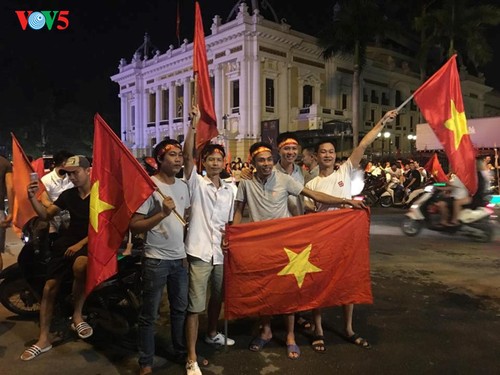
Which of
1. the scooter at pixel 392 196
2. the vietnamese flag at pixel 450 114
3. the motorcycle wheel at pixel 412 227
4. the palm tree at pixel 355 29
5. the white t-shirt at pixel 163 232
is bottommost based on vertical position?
the motorcycle wheel at pixel 412 227

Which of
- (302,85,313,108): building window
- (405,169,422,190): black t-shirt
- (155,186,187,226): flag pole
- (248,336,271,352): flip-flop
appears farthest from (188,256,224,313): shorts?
(302,85,313,108): building window

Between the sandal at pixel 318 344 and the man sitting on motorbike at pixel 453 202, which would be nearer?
the sandal at pixel 318 344

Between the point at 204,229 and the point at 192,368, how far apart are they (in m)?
1.08

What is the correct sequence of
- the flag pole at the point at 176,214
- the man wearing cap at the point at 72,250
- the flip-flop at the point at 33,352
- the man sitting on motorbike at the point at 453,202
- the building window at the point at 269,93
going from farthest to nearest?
the building window at the point at 269,93 → the man sitting on motorbike at the point at 453,202 → the man wearing cap at the point at 72,250 → the flip-flop at the point at 33,352 → the flag pole at the point at 176,214

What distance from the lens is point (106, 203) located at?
3.54 meters

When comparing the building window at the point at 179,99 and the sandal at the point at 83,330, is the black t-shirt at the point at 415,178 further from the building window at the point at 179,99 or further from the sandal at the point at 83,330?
the building window at the point at 179,99

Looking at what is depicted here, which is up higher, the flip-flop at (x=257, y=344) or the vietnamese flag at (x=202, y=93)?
the vietnamese flag at (x=202, y=93)

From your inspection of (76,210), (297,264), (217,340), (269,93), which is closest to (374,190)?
(297,264)

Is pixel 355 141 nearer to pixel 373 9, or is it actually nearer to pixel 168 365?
pixel 373 9

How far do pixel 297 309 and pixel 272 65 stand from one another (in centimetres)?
3206

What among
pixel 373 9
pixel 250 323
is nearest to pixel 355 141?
pixel 373 9

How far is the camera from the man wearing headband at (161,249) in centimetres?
337

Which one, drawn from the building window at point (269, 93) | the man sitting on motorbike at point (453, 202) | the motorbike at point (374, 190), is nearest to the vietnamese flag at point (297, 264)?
the man sitting on motorbike at point (453, 202)

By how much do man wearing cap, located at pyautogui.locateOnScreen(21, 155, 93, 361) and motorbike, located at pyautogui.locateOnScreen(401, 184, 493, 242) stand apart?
7.09 meters
